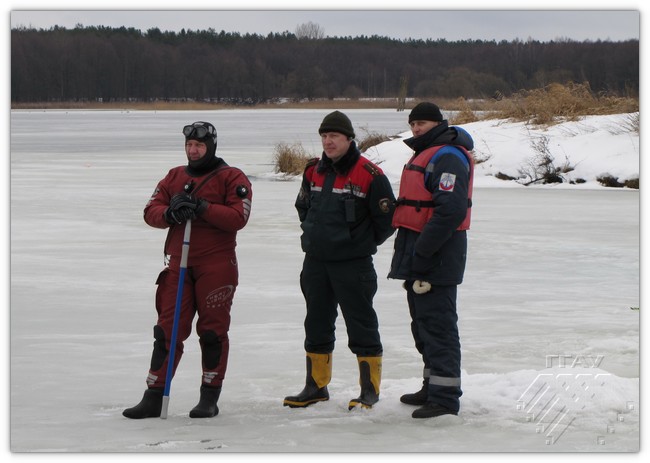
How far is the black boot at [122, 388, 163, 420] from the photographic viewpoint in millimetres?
5215

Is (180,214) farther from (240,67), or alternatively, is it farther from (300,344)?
(240,67)

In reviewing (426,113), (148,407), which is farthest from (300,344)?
(426,113)

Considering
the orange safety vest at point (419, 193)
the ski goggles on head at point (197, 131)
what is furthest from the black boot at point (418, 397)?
the ski goggles on head at point (197, 131)

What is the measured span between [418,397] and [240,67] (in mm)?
82119

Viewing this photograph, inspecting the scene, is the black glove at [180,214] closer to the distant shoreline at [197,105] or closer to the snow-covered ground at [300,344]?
the snow-covered ground at [300,344]

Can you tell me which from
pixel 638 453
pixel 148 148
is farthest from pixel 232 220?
pixel 148 148

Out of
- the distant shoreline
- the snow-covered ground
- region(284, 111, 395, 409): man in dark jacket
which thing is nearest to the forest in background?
the distant shoreline

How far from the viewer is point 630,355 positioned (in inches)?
257

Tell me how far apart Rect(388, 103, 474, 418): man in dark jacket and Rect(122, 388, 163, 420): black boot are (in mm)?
1276

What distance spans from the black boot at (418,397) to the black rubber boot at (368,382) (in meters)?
0.15

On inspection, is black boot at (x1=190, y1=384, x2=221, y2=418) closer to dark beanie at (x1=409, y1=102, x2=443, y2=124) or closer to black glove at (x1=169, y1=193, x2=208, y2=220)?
black glove at (x1=169, y1=193, x2=208, y2=220)

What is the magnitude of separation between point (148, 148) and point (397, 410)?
89.1 feet

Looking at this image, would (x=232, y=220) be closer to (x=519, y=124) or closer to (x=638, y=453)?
(x=638, y=453)

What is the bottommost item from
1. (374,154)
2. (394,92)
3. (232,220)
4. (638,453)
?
(638,453)
